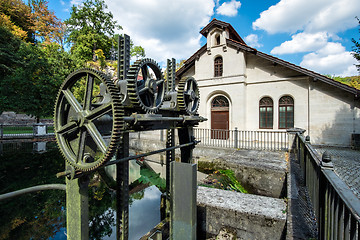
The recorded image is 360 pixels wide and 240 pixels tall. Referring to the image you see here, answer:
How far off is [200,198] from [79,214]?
8.81 feet

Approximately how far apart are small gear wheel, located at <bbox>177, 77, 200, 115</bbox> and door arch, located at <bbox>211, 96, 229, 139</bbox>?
1160cm

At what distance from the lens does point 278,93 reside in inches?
535

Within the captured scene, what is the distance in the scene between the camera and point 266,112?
14.1 meters

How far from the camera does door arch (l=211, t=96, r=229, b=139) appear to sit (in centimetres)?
1538

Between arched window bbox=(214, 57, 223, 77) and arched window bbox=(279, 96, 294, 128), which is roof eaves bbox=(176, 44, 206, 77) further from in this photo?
arched window bbox=(279, 96, 294, 128)

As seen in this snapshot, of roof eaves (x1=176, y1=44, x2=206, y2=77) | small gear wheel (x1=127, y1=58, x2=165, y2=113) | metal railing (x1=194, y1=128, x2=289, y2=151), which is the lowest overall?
metal railing (x1=194, y1=128, x2=289, y2=151)

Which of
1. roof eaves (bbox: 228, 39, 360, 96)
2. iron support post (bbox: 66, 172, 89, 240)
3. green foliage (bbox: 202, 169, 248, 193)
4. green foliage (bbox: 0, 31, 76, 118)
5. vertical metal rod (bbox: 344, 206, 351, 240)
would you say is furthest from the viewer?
green foliage (bbox: 0, 31, 76, 118)

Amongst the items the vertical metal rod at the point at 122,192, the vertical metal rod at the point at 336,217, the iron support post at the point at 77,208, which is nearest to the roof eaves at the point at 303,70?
the vertical metal rod at the point at 336,217

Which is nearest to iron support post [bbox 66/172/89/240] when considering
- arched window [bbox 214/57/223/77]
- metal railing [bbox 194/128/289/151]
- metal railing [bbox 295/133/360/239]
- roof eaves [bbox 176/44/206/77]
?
metal railing [bbox 295/133/360/239]

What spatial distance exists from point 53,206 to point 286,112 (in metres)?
14.4

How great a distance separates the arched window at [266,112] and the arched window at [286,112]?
0.66 m

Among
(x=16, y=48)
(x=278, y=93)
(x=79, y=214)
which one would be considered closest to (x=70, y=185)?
(x=79, y=214)

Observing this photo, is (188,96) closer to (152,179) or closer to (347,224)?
(347,224)

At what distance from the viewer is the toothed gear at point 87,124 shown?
191 cm
